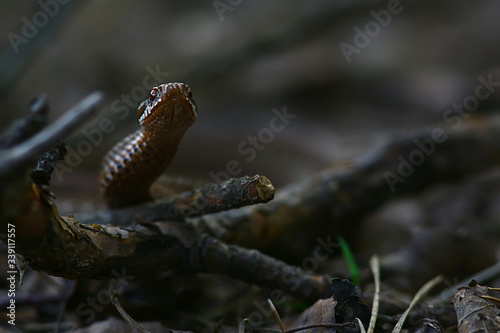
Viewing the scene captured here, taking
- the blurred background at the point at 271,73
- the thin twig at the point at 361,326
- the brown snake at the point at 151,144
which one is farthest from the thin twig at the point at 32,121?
the thin twig at the point at 361,326

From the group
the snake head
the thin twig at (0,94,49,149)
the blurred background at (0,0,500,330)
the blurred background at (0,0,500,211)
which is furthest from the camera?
the blurred background at (0,0,500,211)

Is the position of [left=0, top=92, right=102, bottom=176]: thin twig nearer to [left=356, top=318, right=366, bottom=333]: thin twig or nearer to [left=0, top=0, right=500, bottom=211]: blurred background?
[left=356, top=318, right=366, bottom=333]: thin twig

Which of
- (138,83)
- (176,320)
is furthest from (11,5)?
(176,320)

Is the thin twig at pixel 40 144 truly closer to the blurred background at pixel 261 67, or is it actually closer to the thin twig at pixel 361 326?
the thin twig at pixel 361 326

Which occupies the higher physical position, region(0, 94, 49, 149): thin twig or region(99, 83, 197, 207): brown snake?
region(0, 94, 49, 149): thin twig

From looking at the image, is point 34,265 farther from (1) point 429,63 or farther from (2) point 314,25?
(1) point 429,63

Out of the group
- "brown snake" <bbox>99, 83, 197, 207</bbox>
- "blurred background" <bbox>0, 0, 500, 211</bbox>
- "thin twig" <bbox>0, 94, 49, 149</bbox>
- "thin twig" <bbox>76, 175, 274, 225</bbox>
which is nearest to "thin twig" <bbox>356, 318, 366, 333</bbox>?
"thin twig" <bbox>76, 175, 274, 225</bbox>

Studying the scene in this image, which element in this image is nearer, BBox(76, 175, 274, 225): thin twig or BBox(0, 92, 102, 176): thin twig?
BBox(0, 92, 102, 176): thin twig
